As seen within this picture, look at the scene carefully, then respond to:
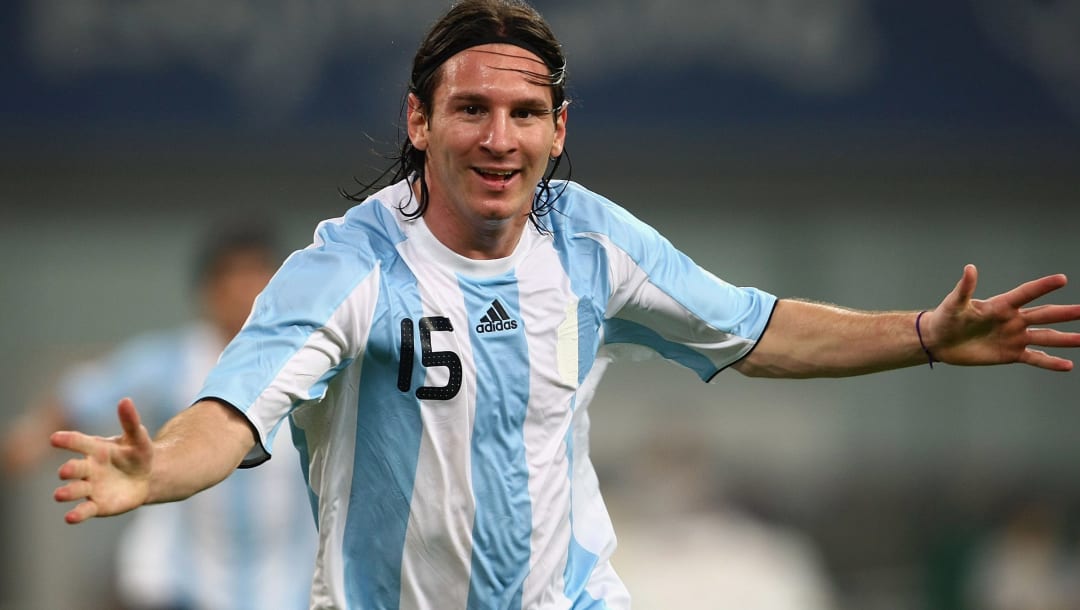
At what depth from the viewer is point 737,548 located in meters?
8.41

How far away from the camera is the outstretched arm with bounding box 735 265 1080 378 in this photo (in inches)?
168

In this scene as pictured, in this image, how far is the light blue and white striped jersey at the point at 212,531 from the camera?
22.6 feet

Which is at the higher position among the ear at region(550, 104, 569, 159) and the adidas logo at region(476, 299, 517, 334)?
the ear at region(550, 104, 569, 159)

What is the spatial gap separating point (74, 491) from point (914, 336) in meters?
2.31

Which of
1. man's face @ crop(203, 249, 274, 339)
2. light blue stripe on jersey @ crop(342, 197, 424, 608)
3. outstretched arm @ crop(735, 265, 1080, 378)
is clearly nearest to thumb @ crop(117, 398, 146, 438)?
light blue stripe on jersey @ crop(342, 197, 424, 608)

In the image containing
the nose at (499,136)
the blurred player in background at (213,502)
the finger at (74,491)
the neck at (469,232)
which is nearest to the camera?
the finger at (74,491)

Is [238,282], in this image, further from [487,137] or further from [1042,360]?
[1042,360]

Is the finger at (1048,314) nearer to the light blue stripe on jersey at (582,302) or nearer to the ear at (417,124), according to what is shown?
the light blue stripe on jersey at (582,302)

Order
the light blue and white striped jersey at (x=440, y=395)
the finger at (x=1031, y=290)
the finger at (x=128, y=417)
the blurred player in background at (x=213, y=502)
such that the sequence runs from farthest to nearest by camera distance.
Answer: the blurred player in background at (x=213, y=502) → the finger at (x=1031, y=290) → the light blue and white striped jersey at (x=440, y=395) → the finger at (x=128, y=417)

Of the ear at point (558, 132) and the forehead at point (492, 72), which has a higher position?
the forehead at point (492, 72)

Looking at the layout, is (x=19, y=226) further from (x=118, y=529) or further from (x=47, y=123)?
(x=118, y=529)

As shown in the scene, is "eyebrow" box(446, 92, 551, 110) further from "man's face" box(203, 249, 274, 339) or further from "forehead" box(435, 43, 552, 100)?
"man's face" box(203, 249, 274, 339)

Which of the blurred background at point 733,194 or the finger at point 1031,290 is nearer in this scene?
the finger at point 1031,290

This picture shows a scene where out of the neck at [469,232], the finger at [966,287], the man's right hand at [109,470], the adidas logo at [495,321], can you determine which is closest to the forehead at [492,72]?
the neck at [469,232]
